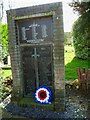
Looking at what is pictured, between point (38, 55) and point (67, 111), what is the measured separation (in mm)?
1762

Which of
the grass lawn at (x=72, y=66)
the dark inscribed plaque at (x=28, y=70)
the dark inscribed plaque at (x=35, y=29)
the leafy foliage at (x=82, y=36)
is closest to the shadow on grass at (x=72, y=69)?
the grass lawn at (x=72, y=66)

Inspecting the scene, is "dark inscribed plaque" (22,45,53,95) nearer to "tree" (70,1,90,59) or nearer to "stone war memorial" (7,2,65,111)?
"stone war memorial" (7,2,65,111)

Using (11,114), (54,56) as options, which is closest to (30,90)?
(11,114)

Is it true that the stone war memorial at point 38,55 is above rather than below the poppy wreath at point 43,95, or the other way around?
above

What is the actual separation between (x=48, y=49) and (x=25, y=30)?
0.88 m

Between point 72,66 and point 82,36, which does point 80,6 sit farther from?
point 72,66

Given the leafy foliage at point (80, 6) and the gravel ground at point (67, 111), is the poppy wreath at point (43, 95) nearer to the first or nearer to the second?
the gravel ground at point (67, 111)

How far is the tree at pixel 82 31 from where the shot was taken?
11180mm

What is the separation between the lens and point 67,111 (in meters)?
4.99

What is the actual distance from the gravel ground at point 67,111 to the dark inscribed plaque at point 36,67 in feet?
2.32

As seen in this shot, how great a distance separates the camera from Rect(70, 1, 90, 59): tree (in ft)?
36.7

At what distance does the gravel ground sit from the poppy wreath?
0.28 meters

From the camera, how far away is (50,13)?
4961mm

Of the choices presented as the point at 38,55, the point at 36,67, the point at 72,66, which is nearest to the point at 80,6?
the point at 72,66
